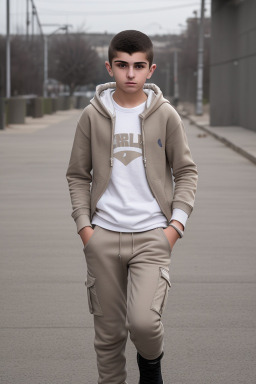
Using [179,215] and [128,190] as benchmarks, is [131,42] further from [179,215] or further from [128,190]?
[179,215]

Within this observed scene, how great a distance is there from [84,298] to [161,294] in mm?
3115

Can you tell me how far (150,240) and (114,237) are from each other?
15 cm

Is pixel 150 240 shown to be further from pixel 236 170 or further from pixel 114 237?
pixel 236 170

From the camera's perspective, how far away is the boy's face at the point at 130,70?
4.18 meters

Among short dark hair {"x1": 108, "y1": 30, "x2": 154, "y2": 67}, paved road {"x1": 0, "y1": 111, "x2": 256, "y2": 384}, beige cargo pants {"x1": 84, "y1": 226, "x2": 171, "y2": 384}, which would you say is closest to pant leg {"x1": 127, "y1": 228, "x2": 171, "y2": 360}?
beige cargo pants {"x1": 84, "y1": 226, "x2": 171, "y2": 384}


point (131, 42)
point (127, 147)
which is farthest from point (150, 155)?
point (131, 42)

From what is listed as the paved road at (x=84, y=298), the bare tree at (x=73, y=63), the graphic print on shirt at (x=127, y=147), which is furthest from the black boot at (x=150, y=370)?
the bare tree at (x=73, y=63)

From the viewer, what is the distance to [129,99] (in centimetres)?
429

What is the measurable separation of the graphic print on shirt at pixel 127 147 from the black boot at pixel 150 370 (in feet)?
A: 2.66

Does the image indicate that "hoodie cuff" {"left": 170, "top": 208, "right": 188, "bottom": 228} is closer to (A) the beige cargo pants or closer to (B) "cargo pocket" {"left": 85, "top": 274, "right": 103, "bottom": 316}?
(A) the beige cargo pants

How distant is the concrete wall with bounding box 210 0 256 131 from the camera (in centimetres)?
3903

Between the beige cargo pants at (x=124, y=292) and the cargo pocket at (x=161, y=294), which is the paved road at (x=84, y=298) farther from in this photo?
the cargo pocket at (x=161, y=294)

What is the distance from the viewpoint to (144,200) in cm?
422

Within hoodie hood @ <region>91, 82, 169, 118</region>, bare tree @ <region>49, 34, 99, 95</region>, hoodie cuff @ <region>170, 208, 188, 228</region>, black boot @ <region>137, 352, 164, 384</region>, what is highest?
bare tree @ <region>49, 34, 99, 95</region>
